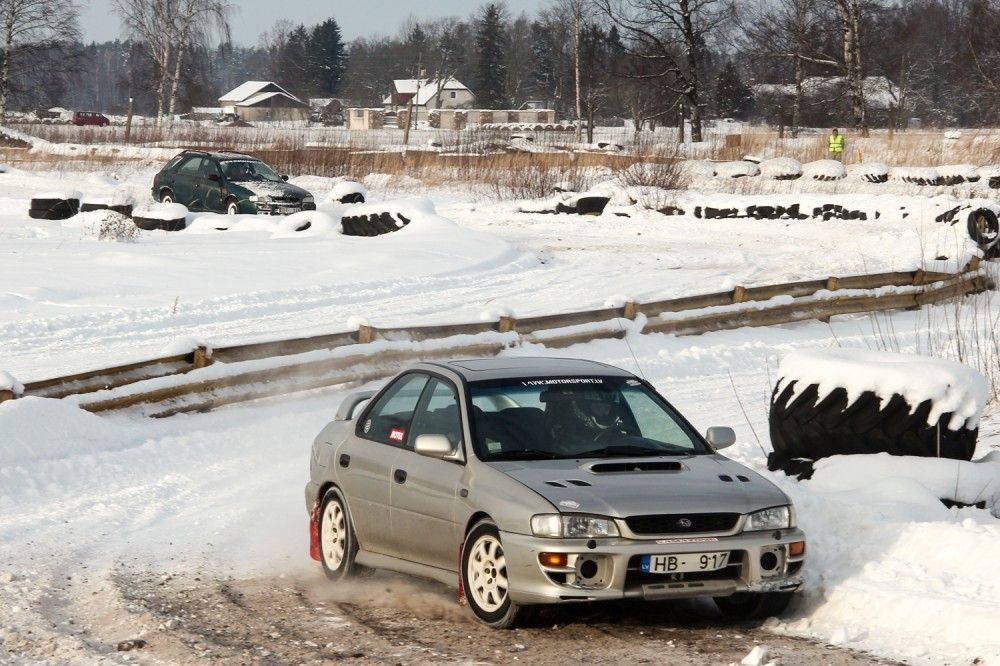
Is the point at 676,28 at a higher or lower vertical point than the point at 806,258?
higher

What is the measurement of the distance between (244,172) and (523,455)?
2586 cm

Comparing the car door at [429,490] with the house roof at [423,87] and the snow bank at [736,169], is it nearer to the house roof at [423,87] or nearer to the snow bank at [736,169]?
the snow bank at [736,169]

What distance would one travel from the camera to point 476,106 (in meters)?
128

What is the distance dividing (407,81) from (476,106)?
26.7 m

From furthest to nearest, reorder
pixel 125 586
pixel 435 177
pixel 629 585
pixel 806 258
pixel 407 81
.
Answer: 1. pixel 407 81
2. pixel 435 177
3. pixel 806 258
4. pixel 125 586
5. pixel 629 585

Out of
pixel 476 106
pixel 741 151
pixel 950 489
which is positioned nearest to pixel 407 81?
pixel 476 106

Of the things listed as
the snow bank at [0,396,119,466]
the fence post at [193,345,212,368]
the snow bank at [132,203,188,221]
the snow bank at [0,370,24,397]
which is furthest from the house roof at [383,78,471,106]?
the snow bank at [0,370,24,397]

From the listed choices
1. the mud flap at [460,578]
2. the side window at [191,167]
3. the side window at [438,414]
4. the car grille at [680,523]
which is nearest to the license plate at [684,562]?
the car grille at [680,523]

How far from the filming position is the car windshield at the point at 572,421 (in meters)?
7.00

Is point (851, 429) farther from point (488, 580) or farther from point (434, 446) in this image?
point (488, 580)

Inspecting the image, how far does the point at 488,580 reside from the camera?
6.51 metres

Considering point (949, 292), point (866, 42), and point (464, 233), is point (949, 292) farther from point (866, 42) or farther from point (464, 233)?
point (866, 42)

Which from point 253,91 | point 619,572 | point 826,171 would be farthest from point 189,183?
point 253,91

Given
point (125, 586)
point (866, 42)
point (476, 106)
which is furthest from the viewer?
point (476, 106)
